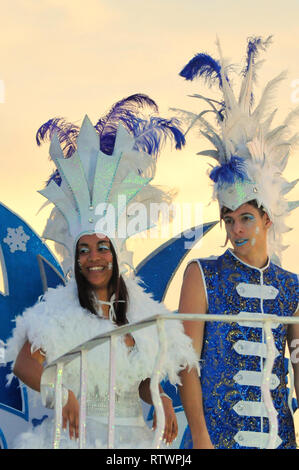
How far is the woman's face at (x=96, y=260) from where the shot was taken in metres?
5.81

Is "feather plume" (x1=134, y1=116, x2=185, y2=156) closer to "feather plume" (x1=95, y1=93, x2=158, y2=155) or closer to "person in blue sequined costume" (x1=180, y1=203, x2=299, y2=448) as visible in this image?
"feather plume" (x1=95, y1=93, x2=158, y2=155)

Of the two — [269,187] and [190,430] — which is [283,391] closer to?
[190,430]

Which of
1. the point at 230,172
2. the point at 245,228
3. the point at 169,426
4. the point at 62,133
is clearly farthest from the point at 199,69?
the point at 169,426

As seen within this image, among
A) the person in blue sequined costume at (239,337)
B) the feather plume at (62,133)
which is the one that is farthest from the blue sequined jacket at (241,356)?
the feather plume at (62,133)

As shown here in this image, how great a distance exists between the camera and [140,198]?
20.9 feet

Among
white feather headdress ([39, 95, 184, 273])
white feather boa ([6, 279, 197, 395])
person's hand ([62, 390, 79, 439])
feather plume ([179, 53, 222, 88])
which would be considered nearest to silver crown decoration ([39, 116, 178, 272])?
white feather headdress ([39, 95, 184, 273])

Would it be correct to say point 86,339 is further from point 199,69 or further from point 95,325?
point 199,69

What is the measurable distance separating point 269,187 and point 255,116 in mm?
497

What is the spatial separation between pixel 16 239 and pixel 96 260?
1409 mm

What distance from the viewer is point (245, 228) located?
5812mm

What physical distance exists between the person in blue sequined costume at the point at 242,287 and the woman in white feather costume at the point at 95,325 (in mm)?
179

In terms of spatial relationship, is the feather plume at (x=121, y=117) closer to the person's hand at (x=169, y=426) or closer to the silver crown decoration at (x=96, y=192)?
the silver crown decoration at (x=96, y=192)

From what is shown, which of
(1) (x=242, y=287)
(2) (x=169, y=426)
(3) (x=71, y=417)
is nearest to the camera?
(3) (x=71, y=417)
